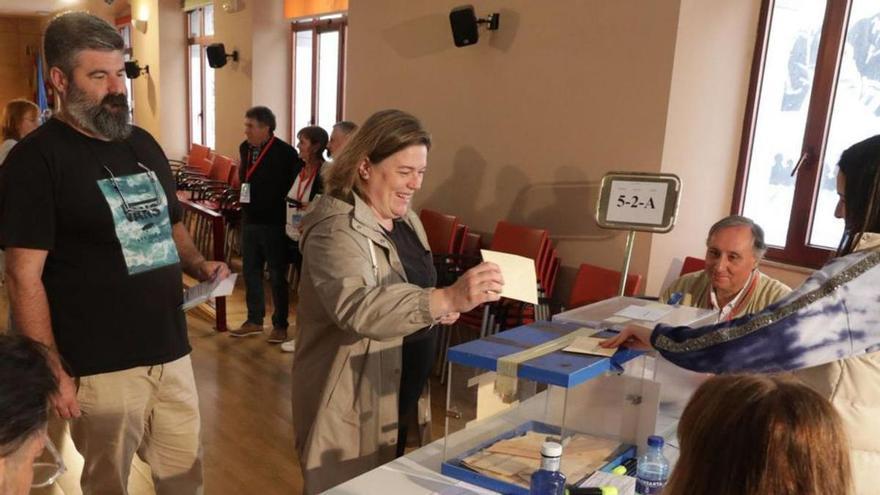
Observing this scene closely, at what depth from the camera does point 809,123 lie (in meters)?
3.65

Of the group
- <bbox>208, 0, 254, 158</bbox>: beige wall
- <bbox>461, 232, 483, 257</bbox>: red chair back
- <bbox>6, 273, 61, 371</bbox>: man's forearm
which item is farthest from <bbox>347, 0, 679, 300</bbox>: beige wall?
<bbox>6, 273, 61, 371</bbox>: man's forearm

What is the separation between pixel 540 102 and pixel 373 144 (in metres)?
2.94

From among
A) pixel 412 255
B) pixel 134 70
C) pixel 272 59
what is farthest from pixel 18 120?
pixel 134 70

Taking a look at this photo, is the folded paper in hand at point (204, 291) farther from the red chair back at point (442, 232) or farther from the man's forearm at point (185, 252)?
the red chair back at point (442, 232)

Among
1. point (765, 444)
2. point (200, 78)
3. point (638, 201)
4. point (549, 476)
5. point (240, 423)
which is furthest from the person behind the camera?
point (200, 78)

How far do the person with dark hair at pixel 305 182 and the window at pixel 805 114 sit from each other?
9.11ft

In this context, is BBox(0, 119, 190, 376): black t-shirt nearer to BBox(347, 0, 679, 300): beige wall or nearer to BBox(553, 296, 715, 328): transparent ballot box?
BBox(553, 296, 715, 328): transparent ballot box

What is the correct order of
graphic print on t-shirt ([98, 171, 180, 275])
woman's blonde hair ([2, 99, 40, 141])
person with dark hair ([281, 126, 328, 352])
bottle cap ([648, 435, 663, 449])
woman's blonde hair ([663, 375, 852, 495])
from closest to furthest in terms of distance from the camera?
1. woman's blonde hair ([663, 375, 852, 495])
2. bottle cap ([648, 435, 663, 449])
3. graphic print on t-shirt ([98, 171, 180, 275])
4. woman's blonde hair ([2, 99, 40, 141])
5. person with dark hair ([281, 126, 328, 352])

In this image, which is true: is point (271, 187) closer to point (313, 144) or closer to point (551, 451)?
point (313, 144)

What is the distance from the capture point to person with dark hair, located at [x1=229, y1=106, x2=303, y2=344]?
496cm

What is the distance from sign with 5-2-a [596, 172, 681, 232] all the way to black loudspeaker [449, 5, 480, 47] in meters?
2.15

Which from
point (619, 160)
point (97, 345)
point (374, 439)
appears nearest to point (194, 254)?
point (97, 345)

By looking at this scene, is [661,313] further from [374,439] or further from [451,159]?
[451,159]

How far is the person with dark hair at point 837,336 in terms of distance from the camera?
1.19 meters
